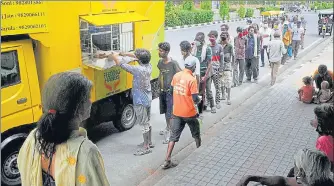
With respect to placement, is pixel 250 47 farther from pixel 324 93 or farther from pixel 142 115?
pixel 142 115

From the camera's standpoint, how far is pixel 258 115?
7.18 m

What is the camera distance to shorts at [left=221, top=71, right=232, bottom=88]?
25.9 feet

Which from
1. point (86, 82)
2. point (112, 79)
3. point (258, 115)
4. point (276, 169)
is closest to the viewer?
point (86, 82)

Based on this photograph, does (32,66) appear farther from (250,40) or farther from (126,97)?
(250,40)

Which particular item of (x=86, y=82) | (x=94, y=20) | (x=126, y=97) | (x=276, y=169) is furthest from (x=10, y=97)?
(x=276, y=169)

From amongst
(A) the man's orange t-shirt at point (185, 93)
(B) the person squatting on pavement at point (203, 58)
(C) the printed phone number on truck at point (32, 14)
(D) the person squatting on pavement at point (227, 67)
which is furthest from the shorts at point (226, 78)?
(C) the printed phone number on truck at point (32, 14)

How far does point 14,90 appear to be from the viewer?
4.40 m

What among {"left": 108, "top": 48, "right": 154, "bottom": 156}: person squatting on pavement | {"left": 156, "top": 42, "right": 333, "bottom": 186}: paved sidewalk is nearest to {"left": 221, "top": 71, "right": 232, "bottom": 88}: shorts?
{"left": 156, "top": 42, "right": 333, "bottom": 186}: paved sidewalk

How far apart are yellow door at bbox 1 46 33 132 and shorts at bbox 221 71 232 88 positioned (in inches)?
174

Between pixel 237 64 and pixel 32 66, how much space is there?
19.3 ft

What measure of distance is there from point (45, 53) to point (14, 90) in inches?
23.3

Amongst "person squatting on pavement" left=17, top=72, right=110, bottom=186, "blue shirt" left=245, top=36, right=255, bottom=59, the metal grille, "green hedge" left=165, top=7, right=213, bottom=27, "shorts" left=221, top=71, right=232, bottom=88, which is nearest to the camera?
"person squatting on pavement" left=17, top=72, right=110, bottom=186

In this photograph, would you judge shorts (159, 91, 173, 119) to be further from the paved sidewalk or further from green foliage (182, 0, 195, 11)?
green foliage (182, 0, 195, 11)

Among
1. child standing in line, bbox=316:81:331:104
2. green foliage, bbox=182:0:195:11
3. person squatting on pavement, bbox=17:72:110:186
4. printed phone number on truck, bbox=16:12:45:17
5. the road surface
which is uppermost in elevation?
green foliage, bbox=182:0:195:11
